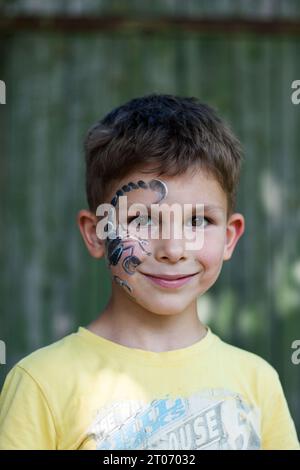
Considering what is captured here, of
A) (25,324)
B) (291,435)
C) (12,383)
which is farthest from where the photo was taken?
(25,324)

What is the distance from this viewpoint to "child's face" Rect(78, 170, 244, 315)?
7.73ft

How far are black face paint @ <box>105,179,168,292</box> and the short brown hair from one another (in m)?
0.04

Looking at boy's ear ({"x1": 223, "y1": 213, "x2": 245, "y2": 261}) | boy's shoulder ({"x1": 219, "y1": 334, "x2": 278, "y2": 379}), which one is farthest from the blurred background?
boy's shoulder ({"x1": 219, "y1": 334, "x2": 278, "y2": 379})

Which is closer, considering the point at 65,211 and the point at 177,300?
the point at 177,300

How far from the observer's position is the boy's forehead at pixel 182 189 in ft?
7.78

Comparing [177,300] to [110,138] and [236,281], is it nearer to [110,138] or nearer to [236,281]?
[110,138]

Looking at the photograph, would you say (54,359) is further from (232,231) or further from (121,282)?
(232,231)

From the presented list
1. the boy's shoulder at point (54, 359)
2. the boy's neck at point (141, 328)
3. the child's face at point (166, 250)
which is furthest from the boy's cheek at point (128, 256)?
the boy's shoulder at point (54, 359)

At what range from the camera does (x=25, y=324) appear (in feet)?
15.9

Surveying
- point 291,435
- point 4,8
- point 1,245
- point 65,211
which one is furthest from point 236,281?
point 291,435

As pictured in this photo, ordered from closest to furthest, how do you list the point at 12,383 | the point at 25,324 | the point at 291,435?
the point at 12,383, the point at 291,435, the point at 25,324

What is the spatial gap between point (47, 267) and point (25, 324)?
35cm

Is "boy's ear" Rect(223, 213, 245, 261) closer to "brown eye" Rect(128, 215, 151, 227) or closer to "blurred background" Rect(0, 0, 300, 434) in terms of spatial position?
"brown eye" Rect(128, 215, 151, 227)

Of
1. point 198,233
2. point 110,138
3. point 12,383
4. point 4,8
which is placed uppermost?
point 4,8
